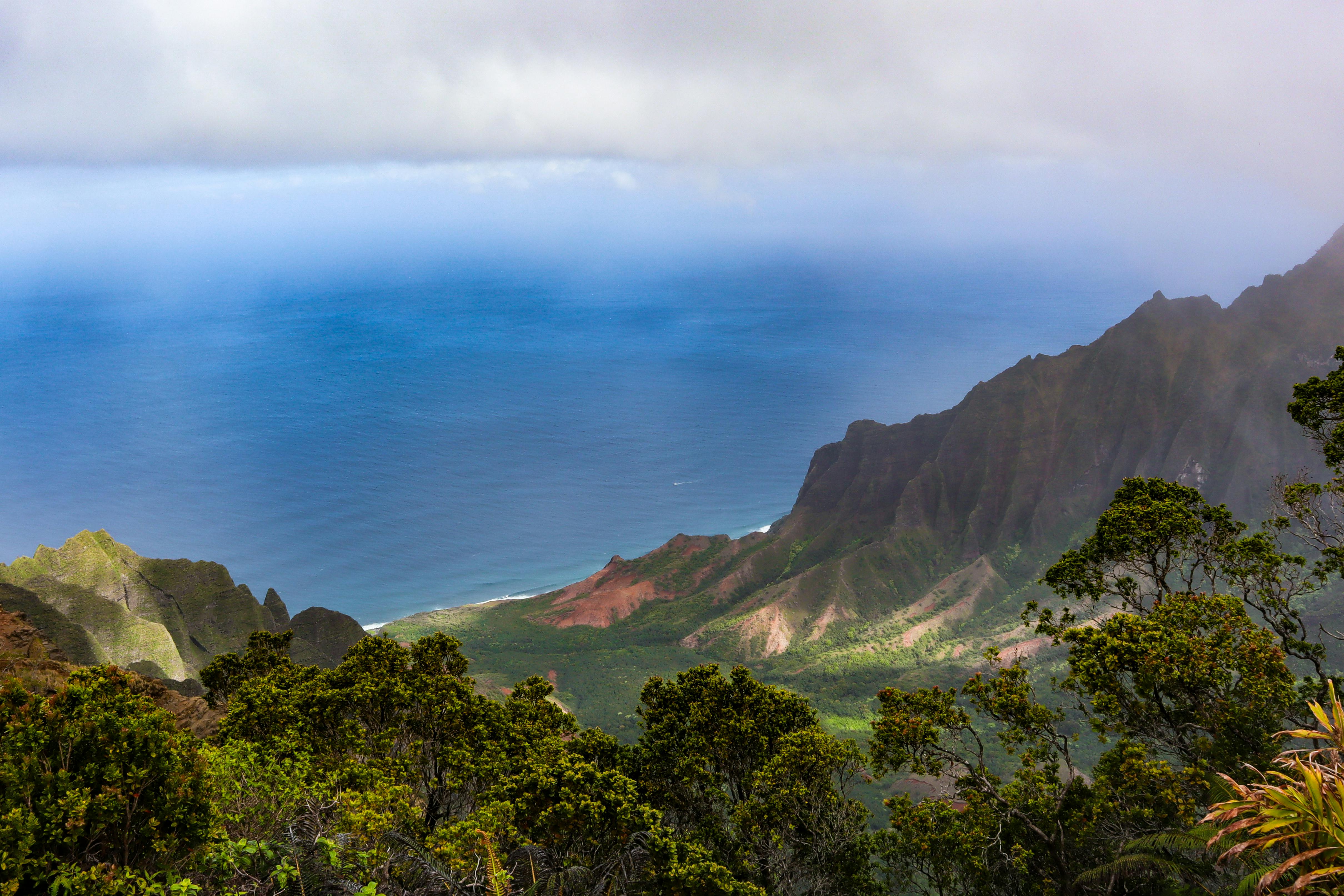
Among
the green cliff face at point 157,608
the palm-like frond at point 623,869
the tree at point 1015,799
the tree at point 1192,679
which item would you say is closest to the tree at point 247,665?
the palm-like frond at point 623,869

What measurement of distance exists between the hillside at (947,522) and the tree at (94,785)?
74513mm

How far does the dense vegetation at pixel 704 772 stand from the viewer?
1723 cm

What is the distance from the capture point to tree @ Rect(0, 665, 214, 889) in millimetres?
15711

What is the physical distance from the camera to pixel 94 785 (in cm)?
1691

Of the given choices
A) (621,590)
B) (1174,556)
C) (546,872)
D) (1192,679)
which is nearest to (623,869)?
(546,872)

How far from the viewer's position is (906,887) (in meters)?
34.0

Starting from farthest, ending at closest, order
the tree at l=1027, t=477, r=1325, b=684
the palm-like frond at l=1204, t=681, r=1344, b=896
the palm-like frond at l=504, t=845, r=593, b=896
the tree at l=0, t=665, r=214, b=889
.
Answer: the tree at l=1027, t=477, r=1325, b=684 → the palm-like frond at l=504, t=845, r=593, b=896 → the tree at l=0, t=665, r=214, b=889 → the palm-like frond at l=1204, t=681, r=1344, b=896

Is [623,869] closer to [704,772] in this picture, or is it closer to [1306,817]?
[704,772]

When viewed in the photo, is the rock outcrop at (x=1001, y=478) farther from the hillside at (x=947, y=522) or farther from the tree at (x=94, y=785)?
the tree at (x=94, y=785)

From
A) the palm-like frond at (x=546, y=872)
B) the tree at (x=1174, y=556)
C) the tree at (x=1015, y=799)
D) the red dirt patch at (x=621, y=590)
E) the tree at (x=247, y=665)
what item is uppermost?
the red dirt patch at (x=621, y=590)

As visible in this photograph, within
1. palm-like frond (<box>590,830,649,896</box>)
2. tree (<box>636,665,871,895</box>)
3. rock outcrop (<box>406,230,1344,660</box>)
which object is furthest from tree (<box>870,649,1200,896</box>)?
rock outcrop (<box>406,230,1344,660</box>)

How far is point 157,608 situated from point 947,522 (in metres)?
109

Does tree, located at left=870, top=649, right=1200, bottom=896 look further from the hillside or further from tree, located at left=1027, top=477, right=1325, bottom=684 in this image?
the hillside

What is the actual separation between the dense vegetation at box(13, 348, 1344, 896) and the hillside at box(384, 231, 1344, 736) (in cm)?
6260
